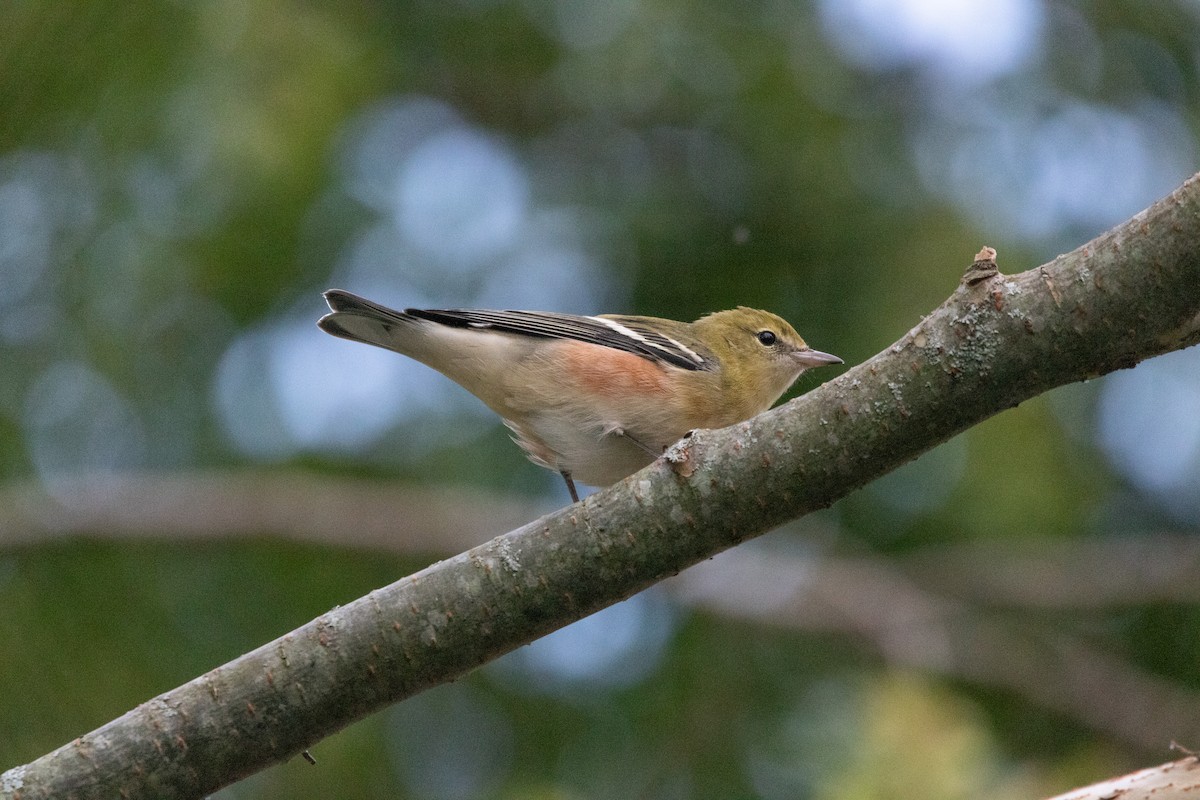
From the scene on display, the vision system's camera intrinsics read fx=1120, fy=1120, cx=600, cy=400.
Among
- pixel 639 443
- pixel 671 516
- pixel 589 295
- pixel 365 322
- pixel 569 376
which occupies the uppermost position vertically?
pixel 589 295

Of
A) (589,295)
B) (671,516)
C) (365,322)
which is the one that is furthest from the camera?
(589,295)

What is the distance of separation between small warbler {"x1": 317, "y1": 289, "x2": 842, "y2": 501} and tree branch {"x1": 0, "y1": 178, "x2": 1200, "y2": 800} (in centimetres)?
Answer: 173

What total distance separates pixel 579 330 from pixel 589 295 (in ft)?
7.14

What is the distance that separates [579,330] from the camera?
5.35 meters

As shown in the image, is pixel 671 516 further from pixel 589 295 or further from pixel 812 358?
pixel 589 295

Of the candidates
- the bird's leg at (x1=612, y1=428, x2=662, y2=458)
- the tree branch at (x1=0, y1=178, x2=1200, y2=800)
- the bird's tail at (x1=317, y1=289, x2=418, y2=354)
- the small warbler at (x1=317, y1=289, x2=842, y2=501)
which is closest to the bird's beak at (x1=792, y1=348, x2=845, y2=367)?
the small warbler at (x1=317, y1=289, x2=842, y2=501)

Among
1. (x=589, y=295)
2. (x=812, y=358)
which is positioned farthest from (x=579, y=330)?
(x=589, y=295)

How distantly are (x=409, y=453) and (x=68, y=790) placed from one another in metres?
4.98

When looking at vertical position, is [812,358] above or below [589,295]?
below

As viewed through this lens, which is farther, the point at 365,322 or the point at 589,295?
the point at 589,295

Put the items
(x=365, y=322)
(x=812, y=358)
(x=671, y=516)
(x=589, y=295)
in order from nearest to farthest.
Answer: (x=671, y=516) < (x=365, y=322) < (x=812, y=358) < (x=589, y=295)

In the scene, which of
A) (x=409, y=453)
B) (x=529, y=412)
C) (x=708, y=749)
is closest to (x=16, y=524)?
(x=409, y=453)

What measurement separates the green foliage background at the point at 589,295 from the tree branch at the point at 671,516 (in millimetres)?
2537

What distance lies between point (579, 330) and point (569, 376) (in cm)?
39
